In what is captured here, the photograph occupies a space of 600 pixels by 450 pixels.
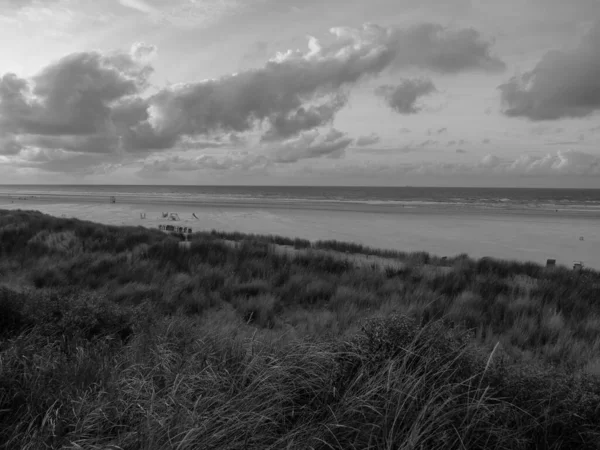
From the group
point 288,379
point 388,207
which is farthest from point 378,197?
point 288,379

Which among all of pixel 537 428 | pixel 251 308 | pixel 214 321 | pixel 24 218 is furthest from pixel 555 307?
pixel 24 218

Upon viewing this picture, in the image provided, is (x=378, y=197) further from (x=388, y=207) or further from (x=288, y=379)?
(x=288, y=379)

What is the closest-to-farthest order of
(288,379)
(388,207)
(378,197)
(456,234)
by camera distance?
(288,379), (456,234), (388,207), (378,197)

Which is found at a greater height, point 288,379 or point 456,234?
point 288,379

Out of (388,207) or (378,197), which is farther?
(378,197)

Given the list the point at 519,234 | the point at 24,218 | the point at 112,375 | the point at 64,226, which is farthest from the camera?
the point at 519,234

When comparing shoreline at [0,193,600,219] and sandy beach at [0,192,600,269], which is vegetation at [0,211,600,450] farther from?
shoreline at [0,193,600,219]

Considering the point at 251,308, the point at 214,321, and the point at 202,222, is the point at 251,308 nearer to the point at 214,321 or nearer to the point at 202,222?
the point at 214,321

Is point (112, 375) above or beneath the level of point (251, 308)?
above

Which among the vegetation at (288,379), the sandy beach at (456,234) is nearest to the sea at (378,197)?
the sandy beach at (456,234)

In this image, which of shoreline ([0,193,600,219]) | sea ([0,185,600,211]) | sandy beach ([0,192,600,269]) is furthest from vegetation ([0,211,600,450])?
sea ([0,185,600,211])

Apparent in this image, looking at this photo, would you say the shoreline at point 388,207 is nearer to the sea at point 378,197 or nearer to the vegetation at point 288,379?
the sea at point 378,197

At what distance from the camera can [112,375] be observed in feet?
9.73

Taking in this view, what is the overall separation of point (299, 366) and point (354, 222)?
24.8 m
